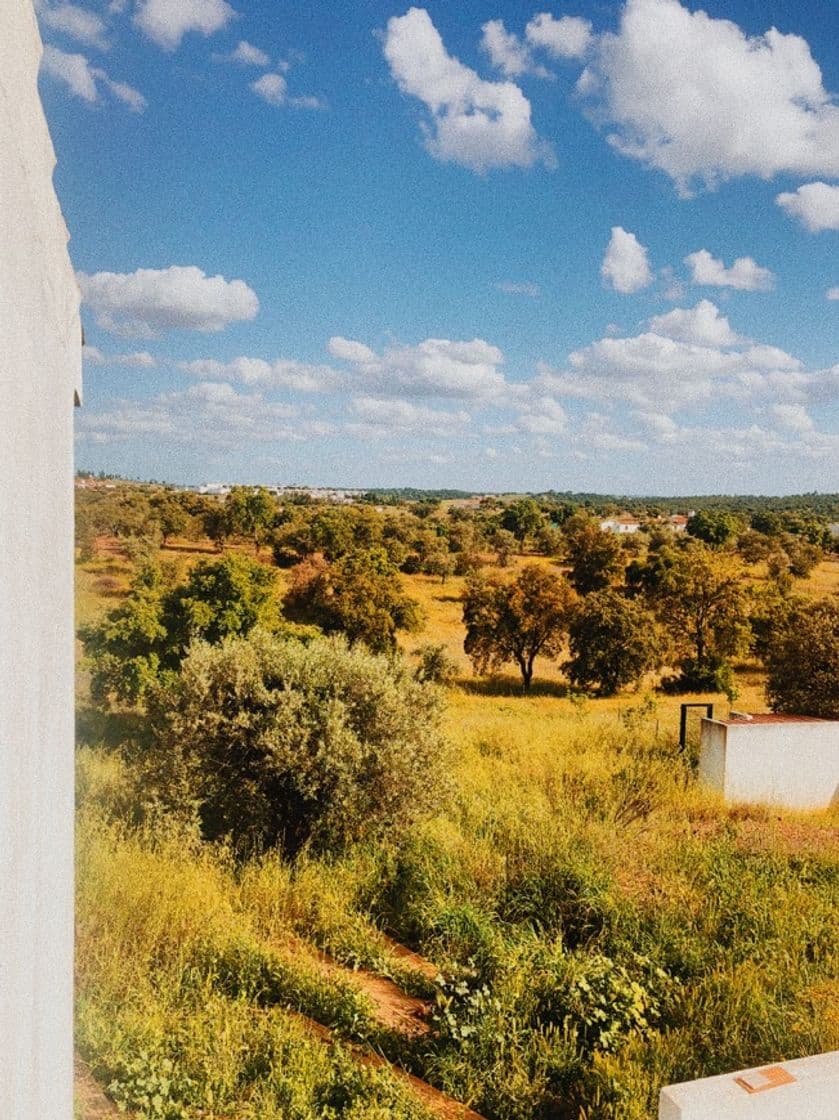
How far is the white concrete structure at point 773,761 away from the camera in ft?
28.7

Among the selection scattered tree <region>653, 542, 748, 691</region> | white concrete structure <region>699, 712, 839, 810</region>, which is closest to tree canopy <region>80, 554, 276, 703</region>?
white concrete structure <region>699, 712, 839, 810</region>

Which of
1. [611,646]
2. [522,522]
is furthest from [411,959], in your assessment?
[522,522]

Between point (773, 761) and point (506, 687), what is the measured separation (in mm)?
12566

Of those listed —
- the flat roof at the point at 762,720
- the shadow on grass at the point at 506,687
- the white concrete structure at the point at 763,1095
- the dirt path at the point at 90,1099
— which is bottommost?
the shadow on grass at the point at 506,687

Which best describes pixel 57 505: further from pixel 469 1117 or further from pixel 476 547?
pixel 476 547

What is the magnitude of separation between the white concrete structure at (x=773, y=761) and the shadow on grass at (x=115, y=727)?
689 cm

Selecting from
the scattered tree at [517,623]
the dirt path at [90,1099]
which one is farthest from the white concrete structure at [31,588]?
the scattered tree at [517,623]

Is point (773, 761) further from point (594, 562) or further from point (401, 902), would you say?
point (594, 562)

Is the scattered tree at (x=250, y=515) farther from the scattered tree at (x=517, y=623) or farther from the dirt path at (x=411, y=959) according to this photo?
the dirt path at (x=411, y=959)

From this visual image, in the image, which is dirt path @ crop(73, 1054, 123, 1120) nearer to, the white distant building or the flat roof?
the flat roof

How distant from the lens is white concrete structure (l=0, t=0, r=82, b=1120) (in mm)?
970

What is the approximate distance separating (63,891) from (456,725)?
10.9m

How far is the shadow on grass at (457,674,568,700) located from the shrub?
12.9m

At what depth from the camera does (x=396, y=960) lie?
4.98 metres
